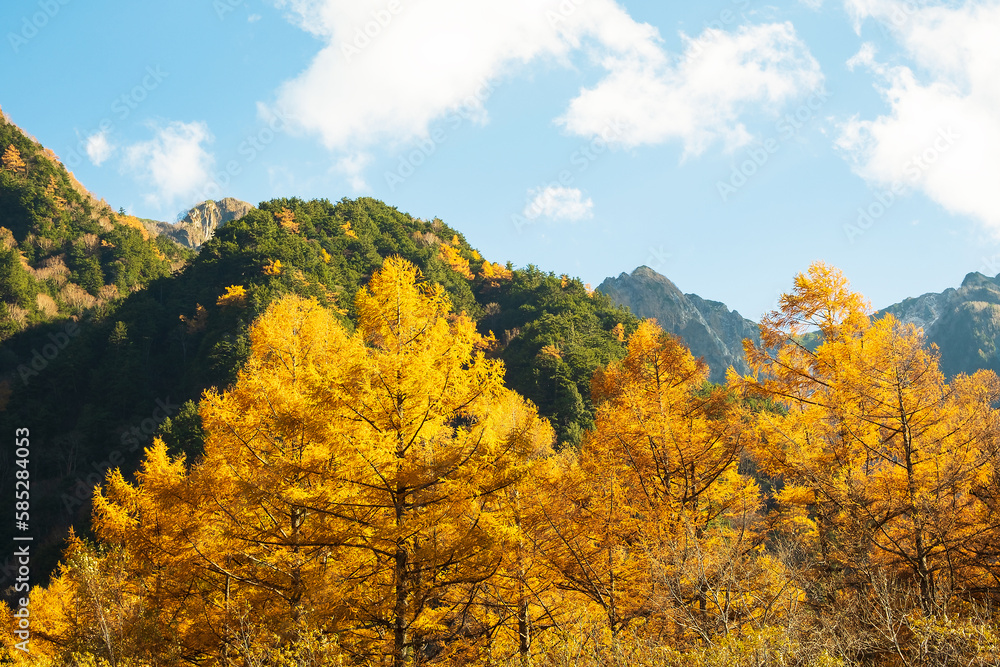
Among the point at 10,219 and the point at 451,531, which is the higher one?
the point at 10,219

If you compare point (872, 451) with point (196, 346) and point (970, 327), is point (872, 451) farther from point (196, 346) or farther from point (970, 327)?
point (970, 327)

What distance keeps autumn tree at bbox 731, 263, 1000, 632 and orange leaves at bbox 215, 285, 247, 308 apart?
3494cm

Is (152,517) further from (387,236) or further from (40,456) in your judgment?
(387,236)

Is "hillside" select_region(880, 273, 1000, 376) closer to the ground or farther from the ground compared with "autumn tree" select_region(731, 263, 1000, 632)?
farther from the ground

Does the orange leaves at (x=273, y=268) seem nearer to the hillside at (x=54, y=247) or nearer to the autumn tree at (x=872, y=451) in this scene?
the hillside at (x=54, y=247)

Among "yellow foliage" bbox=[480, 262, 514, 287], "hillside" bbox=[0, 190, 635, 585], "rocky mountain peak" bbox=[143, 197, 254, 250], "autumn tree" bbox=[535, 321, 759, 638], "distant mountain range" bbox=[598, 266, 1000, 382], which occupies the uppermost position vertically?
"rocky mountain peak" bbox=[143, 197, 254, 250]

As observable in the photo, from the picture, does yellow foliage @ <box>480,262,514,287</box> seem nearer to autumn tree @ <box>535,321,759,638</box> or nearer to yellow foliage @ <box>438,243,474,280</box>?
yellow foliage @ <box>438,243,474,280</box>

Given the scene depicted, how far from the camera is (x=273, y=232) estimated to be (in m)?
48.5

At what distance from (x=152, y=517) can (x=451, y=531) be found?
6294 millimetres

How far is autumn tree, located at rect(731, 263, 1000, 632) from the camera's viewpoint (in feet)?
24.1

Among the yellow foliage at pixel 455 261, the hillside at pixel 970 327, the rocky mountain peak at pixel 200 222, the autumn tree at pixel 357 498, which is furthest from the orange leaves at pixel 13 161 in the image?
the hillside at pixel 970 327

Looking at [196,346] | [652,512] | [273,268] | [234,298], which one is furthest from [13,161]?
[652,512]

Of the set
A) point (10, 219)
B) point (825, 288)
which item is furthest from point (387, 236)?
point (825, 288)
